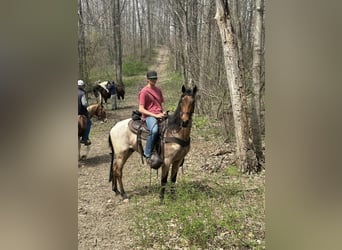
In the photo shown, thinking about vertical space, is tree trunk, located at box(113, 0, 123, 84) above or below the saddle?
above

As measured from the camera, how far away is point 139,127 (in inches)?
164

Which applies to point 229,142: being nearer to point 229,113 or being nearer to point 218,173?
point 229,113

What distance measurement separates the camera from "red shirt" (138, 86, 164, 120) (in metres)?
3.93

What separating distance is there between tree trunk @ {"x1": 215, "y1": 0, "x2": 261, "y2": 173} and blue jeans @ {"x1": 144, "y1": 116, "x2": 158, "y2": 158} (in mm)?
1328

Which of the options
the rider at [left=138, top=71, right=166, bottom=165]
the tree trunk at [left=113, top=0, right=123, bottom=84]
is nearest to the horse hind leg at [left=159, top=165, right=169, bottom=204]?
the rider at [left=138, top=71, right=166, bottom=165]

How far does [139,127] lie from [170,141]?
441mm

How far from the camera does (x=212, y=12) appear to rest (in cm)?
808

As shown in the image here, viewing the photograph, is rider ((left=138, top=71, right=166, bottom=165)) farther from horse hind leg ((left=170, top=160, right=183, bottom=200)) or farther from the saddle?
→ horse hind leg ((left=170, top=160, right=183, bottom=200))

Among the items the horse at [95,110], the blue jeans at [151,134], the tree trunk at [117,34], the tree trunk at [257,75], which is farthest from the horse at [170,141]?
the tree trunk at [117,34]

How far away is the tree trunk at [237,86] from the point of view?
458cm

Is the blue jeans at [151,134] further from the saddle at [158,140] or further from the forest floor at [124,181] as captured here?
the forest floor at [124,181]
